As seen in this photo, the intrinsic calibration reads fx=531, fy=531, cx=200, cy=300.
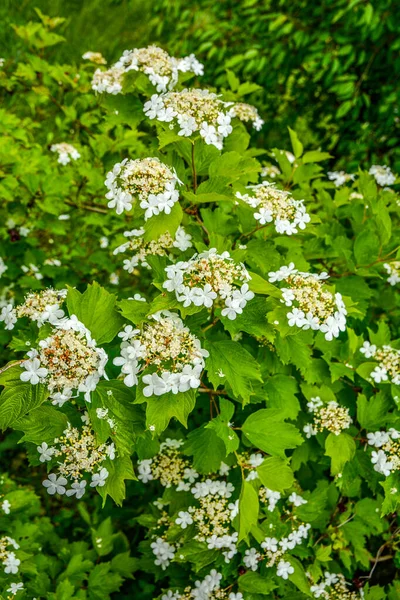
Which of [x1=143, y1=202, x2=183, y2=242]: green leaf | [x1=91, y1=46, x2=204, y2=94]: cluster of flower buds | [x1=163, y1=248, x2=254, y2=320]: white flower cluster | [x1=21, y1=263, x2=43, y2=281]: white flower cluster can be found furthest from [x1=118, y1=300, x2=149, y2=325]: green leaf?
[x1=21, y1=263, x2=43, y2=281]: white flower cluster

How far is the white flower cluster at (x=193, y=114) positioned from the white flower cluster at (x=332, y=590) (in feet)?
6.10

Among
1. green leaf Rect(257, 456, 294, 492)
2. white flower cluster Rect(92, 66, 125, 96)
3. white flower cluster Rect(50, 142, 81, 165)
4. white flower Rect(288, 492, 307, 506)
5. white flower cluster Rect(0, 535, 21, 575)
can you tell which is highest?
white flower cluster Rect(92, 66, 125, 96)

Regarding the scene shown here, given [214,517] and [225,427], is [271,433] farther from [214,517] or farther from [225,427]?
[214,517]

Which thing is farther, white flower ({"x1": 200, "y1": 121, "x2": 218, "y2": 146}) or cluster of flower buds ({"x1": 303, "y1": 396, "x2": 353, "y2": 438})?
cluster of flower buds ({"x1": 303, "y1": 396, "x2": 353, "y2": 438})

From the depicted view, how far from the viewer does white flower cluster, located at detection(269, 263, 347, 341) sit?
5.64ft

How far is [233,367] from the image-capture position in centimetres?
173

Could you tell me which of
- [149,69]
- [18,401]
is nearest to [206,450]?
[18,401]

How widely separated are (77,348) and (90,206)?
2036 mm

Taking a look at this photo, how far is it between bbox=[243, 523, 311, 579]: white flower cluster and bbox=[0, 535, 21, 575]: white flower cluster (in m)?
0.96

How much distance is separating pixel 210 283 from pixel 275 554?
3.95 feet

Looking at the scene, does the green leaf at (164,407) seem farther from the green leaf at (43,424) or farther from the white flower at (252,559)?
the white flower at (252,559)

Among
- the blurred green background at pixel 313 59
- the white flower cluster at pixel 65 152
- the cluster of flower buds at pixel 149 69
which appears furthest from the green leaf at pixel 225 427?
the blurred green background at pixel 313 59

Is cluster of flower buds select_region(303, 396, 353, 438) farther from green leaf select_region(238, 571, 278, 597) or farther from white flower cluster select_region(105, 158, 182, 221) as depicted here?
white flower cluster select_region(105, 158, 182, 221)

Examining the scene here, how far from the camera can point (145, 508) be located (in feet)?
10.3
